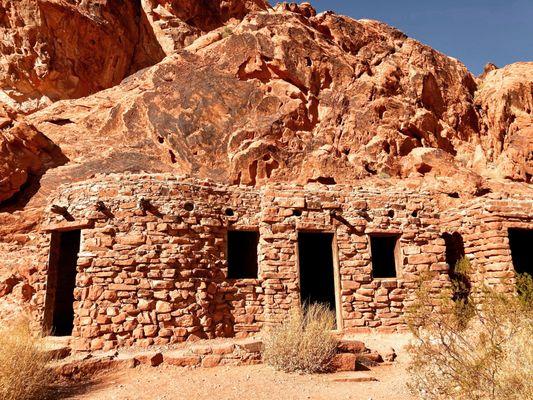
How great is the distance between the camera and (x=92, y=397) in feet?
19.9

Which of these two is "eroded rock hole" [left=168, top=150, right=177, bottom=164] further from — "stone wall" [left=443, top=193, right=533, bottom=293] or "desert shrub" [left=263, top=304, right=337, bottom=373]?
"stone wall" [left=443, top=193, right=533, bottom=293]

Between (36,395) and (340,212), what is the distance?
→ 23.1ft

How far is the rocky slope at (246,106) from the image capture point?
614 inches

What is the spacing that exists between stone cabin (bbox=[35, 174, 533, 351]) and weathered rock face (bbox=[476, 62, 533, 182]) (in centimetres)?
1009

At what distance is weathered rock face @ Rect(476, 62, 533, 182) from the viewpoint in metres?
19.1

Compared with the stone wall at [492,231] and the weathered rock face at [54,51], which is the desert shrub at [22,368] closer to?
the stone wall at [492,231]

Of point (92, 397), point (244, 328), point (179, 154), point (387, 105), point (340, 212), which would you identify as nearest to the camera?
point (92, 397)

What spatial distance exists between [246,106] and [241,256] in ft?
25.7

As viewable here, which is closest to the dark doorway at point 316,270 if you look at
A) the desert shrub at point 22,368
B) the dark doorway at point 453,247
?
the dark doorway at point 453,247

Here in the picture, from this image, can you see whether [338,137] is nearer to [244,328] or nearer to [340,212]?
[340,212]

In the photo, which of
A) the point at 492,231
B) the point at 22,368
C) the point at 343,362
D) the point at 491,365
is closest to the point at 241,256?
the point at 343,362

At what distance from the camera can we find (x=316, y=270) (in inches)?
533

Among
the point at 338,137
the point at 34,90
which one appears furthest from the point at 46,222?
the point at 34,90

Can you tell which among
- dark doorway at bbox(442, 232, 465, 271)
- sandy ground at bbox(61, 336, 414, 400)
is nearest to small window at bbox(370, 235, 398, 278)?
dark doorway at bbox(442, 232, 465, 271)
